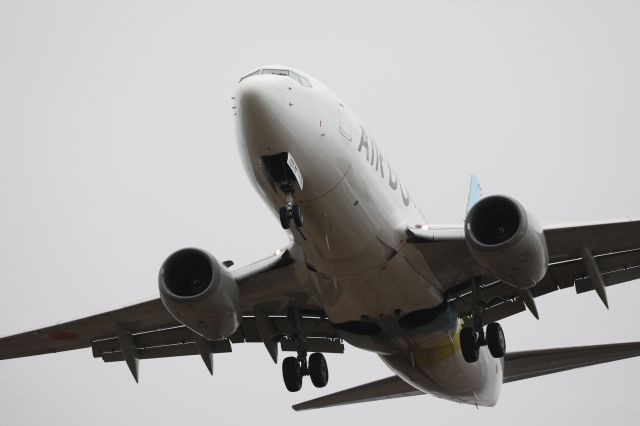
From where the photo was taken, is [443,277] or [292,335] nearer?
[443,277]

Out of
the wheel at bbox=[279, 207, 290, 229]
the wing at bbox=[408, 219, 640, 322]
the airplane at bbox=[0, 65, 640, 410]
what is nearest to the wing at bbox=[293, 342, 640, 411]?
the airplane at bbox=[0, 65, 640, 410]

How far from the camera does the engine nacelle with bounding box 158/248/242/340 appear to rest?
18.1 m

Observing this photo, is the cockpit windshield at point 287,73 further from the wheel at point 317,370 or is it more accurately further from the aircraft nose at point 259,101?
the wheel at point 317,370

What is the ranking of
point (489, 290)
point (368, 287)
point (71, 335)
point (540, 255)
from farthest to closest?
point (71, 335)
point (489, 290)
point (368, 287)
point (540, 255)

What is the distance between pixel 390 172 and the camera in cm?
1848

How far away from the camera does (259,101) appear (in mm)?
15422

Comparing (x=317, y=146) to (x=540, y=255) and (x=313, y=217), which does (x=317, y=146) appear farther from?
(x=540, y=255)

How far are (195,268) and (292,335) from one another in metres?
4.27

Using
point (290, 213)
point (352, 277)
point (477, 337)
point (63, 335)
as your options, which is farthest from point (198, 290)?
point (63, 335)

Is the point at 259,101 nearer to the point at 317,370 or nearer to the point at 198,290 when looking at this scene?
the point at 198,290

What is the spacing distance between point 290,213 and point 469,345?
571 centimetres

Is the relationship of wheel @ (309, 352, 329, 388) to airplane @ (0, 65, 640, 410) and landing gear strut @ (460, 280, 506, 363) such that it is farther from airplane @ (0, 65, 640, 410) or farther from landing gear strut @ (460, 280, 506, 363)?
landing gear strut @ (460, 280, 506, 363)

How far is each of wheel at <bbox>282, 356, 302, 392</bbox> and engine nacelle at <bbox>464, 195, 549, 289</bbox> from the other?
5.96 meters

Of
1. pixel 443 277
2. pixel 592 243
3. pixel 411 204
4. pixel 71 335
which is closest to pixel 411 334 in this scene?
pixel 443 277
